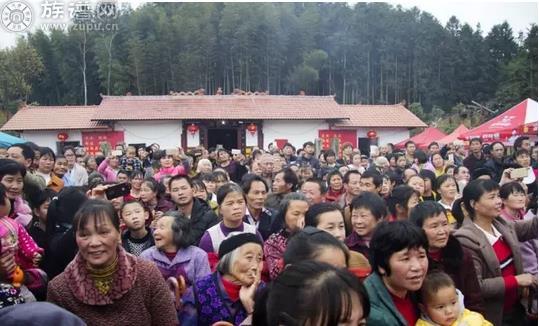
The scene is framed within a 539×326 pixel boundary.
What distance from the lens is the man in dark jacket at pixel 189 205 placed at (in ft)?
11.7

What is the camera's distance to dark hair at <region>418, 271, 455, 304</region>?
1947mm

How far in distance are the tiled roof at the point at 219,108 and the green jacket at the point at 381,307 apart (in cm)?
1711

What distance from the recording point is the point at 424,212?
2.38 meters

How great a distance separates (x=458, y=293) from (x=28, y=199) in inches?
119

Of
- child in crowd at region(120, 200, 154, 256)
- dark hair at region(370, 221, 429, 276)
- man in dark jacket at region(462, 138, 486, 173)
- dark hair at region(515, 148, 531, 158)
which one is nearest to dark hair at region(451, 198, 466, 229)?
dark hair at region(370, 221, 429, 276)

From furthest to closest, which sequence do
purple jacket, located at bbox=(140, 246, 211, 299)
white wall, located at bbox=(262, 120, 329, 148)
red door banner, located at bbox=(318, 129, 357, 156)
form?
1. red door banner, located at bbox=(318, 129, 357, 156)
2. white wall, located at bbox=(262, 120, 329, 148)
3. purple jacket, located at bbox=(140, 246, 211, 299)

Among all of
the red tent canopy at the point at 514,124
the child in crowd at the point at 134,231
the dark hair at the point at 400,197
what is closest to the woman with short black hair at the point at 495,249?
the dark hair at the point at 400,197

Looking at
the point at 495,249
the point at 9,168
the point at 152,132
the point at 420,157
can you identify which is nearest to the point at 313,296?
the point at 495,249

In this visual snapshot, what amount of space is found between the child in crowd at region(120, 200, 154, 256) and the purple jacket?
0.41m

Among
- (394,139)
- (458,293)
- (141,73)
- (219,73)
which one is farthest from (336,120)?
(458,293)

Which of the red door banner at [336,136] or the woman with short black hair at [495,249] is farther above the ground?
the red door banner at [336,136]

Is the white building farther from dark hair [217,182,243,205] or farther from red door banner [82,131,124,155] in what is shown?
dark hair [217,182,243,205]

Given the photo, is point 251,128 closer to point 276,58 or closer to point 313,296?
point 276,58

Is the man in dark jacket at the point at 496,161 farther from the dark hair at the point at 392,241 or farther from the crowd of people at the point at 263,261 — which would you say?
the dark hair at the point at 392,241
